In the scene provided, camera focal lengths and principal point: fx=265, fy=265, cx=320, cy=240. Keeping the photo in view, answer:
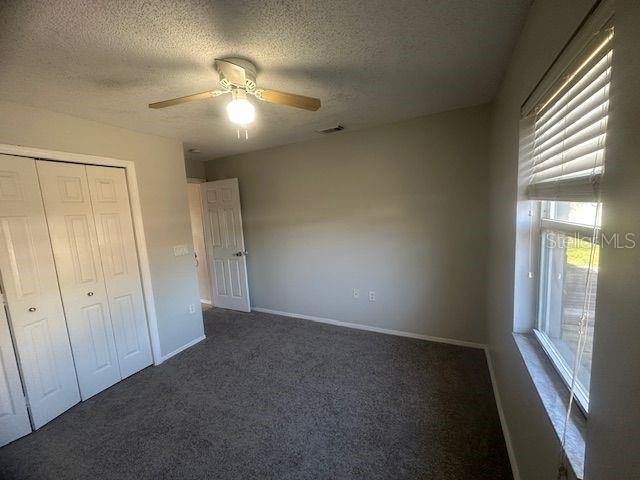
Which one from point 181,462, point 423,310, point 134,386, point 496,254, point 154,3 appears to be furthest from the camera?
point 423,310

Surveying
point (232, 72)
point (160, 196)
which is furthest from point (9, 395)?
point (232, 72)

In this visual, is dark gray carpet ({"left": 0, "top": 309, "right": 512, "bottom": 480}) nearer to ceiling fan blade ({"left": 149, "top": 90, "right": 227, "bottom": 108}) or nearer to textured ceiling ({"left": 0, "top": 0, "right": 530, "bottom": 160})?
ceiling fan blade ({"left": 149, "top": 90, "right": 227, "bottom": 108})

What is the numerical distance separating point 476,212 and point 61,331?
3.78 meters

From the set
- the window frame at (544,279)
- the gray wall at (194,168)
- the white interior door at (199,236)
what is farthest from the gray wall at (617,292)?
the white interior door at (199,236)

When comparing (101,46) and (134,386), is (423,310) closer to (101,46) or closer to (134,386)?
(134,386)

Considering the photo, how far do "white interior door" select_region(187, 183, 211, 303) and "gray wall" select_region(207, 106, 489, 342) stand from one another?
2.54ft

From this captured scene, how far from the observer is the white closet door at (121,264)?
7.83 ft

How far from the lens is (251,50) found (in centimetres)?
146

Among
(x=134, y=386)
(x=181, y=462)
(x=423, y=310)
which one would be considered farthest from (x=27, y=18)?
(x=423, y=310)

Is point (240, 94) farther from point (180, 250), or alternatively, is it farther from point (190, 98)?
point (180, 250)

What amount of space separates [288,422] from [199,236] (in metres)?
3.41

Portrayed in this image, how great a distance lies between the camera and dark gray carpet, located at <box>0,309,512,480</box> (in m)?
1.59

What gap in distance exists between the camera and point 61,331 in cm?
213

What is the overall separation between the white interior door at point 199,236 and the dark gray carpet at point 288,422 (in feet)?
5.93
